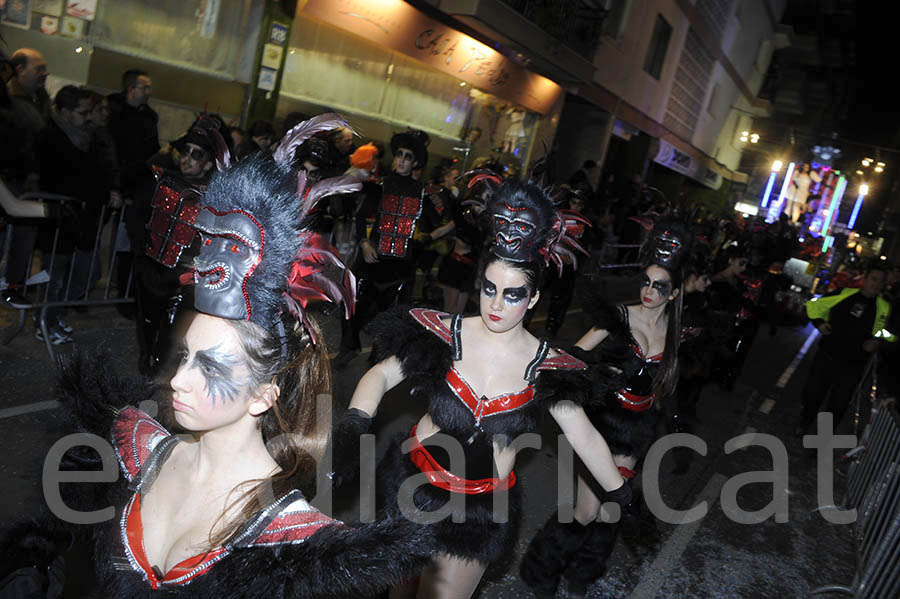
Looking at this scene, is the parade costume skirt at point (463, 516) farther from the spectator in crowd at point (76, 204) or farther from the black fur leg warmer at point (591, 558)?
the spectator in crowd at point (76, 204)

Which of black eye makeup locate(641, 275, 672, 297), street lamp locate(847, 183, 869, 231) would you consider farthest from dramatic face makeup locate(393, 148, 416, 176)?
street lamp locate(847, 183, 869, 231)

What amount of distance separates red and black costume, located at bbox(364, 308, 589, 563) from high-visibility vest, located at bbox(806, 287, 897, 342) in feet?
21.7

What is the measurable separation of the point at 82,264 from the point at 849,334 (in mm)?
8629

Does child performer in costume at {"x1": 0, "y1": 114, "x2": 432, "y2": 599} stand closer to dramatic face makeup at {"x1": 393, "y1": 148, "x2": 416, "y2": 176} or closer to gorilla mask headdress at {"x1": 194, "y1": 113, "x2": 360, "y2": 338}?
gorilla mask headdress at {"x1": 194, "y1": 113, "x2": 360, "y2": 338}

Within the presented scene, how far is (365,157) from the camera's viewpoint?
1027 cm

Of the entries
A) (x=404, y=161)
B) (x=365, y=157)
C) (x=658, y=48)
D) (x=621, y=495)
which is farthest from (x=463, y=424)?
(x=658, y=48)

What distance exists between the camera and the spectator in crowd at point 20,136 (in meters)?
6.07

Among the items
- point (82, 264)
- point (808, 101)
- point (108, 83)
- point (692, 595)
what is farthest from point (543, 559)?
point (808, 101)

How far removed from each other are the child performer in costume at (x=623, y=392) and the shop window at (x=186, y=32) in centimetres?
783

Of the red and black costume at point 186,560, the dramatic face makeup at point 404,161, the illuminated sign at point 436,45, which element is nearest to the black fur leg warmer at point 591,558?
the red and black costume at point 186,560

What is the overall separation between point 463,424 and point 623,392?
194 centimetres

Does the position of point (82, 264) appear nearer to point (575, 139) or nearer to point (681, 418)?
point (681, 418)

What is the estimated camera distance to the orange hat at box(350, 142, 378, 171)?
1010cm

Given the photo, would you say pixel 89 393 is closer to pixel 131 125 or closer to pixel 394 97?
pixel 131 125
